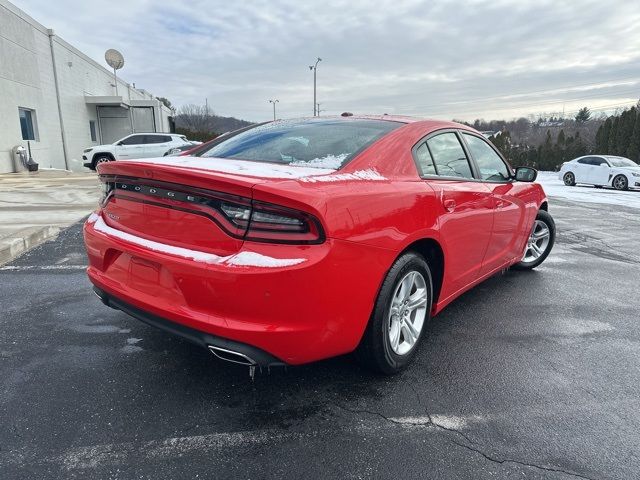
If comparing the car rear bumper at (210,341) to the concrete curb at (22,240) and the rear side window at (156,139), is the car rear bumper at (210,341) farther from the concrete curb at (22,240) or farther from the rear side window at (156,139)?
the rear side window at (156,139)

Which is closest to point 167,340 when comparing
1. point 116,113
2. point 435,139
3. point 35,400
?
point 35,400

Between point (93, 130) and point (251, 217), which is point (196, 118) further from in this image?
point (251, 217)

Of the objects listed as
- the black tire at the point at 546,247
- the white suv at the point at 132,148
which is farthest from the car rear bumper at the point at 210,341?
the white suv at the point at 132,148

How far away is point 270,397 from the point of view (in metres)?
2.50

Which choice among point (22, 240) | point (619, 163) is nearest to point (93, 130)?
point (22, 240)

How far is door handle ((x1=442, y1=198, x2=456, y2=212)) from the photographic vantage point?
9.60ft

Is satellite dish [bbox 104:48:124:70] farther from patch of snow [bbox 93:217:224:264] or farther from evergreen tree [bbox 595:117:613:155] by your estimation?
evergreen tree [bbox 595:117:613:155]

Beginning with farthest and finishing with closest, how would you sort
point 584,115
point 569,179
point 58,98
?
point 584,115
point 58,98
point 569,179

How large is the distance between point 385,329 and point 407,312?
1.24 ft

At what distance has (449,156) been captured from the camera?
334 centimetres

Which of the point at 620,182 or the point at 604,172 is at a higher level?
the point at 604,172

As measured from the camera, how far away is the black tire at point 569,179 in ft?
65.1

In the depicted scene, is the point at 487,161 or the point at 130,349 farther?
the point at 487,161

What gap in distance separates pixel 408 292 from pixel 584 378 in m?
1.27
